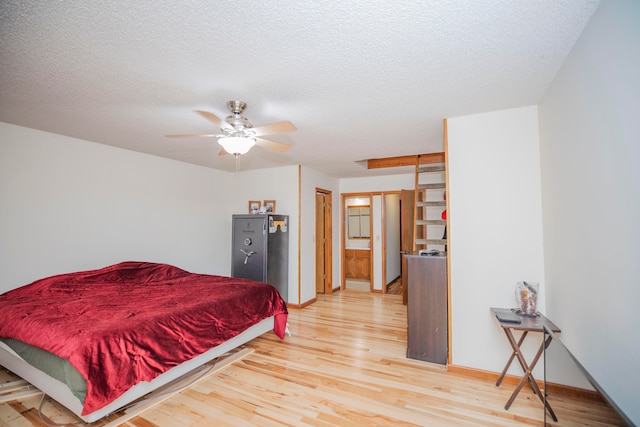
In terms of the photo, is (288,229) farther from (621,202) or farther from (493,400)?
(621,202)

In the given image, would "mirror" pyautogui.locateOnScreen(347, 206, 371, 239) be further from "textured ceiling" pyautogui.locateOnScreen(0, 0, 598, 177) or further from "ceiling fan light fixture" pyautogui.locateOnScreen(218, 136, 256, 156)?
"ceiling fan light fixture" pyautogui.locateOnScreen(218, 136, 256, 156)

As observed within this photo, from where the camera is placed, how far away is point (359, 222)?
7.97 meters

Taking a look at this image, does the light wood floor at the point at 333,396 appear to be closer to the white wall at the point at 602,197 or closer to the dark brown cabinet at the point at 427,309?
the dark brown cabinet at the point at 427,309

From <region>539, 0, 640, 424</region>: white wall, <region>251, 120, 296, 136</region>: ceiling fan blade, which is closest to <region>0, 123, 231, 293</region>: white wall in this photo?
<region>251, 120, 296, 136</region>: ceiling fan blade

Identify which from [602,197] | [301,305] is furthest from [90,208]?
[602,197]

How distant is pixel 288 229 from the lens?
4988 mm

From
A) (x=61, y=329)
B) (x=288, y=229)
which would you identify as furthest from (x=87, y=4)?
(x=288, y=229)

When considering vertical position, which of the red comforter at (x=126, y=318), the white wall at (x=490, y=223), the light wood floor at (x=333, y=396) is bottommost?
the light wood floor at (x=333, y=396)

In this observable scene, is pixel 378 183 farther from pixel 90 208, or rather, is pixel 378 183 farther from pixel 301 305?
pixel 90 208

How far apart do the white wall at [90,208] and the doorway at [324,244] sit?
2.14 m

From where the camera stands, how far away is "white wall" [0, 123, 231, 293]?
9.81ft

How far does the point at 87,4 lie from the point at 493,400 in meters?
3.67

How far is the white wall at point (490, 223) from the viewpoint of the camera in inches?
99.2

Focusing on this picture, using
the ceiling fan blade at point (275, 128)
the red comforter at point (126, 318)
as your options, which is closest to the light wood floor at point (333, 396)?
the red comforter at point (126, 318)
